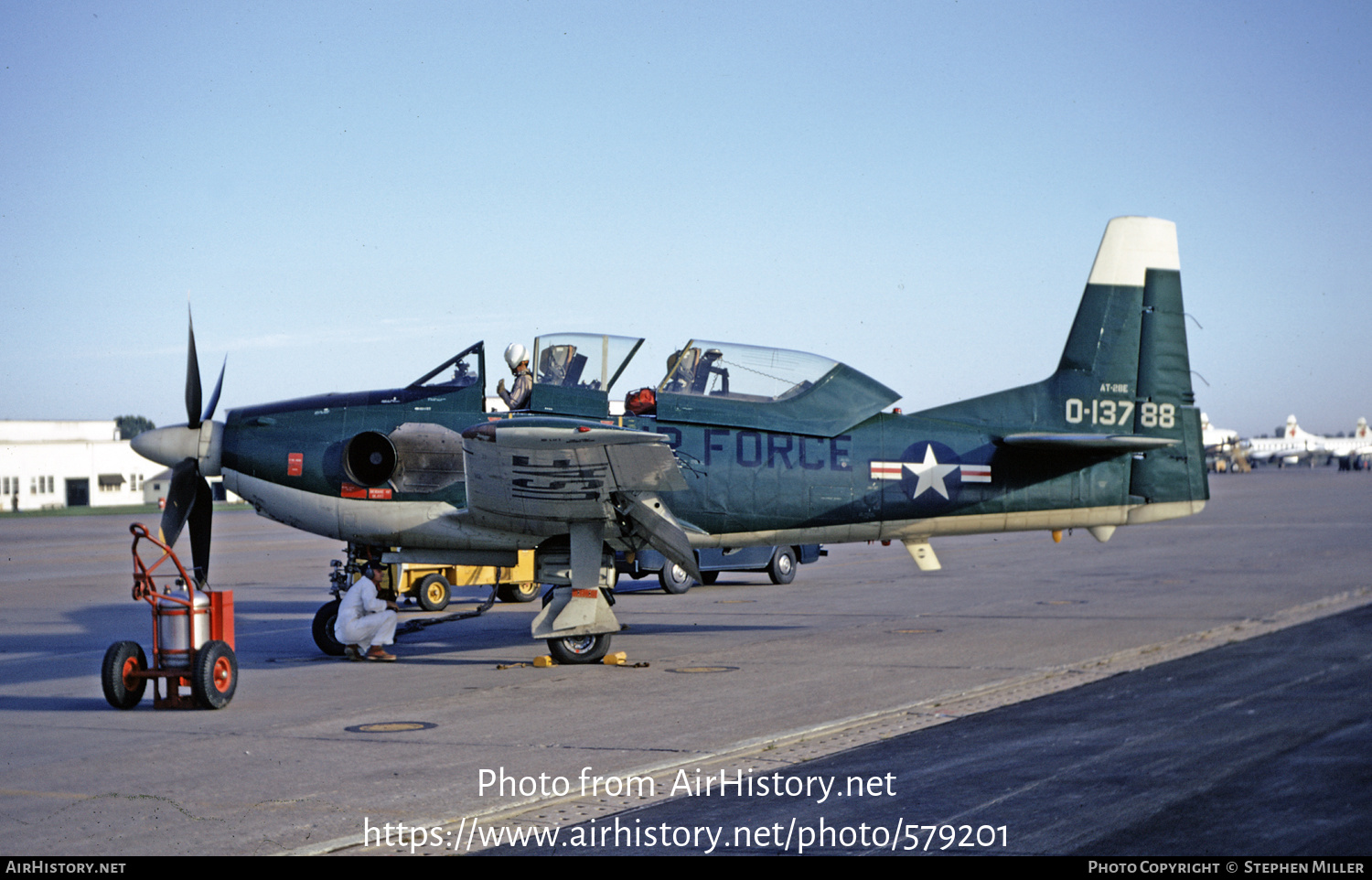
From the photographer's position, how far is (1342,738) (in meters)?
8.71

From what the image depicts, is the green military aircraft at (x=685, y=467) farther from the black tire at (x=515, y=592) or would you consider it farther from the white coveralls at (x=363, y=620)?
the black tire at (x=515, y=592)

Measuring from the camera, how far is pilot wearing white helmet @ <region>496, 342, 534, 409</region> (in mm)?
13555

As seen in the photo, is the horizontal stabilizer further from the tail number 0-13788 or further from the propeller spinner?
the propeller spinner

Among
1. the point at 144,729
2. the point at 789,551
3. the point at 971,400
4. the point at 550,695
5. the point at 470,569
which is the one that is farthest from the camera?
the point at 789,551

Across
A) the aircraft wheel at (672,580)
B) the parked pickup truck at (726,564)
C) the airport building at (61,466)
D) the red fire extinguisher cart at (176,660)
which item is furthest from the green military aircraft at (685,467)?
the airport building at (61,466)

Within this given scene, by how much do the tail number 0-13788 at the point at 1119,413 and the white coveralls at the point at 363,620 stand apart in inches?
356

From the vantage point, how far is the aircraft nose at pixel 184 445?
13.8 metres

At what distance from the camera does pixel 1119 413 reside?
15336 mm

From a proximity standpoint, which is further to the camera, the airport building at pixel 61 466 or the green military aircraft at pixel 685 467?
the airport building at pixel 61 466

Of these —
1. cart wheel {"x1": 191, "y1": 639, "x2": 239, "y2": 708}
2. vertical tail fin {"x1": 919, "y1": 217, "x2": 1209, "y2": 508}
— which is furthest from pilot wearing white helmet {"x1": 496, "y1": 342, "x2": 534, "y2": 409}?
vertical tail fin {"x1": 919, "y1": 217, "x2": 1209, "y2": 508}

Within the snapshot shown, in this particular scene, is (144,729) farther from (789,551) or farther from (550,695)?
(789,551)
